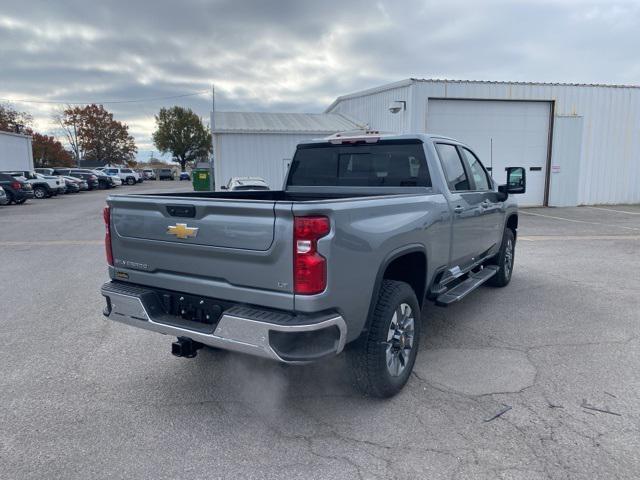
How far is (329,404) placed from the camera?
3.61 metres

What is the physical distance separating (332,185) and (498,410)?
2669 millimetres

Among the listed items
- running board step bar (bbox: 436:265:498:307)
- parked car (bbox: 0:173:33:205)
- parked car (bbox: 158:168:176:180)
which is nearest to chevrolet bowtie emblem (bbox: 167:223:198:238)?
running board step bar (bbox: 436:265:498:307)

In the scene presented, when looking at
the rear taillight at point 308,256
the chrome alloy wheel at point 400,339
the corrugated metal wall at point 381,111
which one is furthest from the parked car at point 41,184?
the rear taillight at point 308,256

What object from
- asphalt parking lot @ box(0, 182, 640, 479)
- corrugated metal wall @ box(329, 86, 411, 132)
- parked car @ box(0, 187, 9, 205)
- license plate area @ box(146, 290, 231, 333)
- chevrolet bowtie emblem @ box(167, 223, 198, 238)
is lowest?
asphalt parking lot @ box(0, 182, 640, 479)

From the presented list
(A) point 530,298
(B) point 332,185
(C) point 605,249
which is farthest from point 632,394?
(C) point 605,249

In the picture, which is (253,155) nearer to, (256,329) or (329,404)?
(329,404)

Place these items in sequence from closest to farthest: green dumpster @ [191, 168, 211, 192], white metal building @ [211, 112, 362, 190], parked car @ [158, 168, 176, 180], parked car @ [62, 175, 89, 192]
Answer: white metal building @ [211, 112, 362, 190] → green dumpster @ [191, 168, 211, 192] → parked car @ [62, 175, 89, 192] → parked car @ [158, 168, 176, 180]

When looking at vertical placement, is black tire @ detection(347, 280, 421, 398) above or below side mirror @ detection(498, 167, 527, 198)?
below

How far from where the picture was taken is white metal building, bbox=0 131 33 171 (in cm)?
3171

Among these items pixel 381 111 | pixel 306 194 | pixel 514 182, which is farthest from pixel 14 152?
pixel 514 182

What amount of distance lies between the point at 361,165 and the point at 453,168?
942 millimetres

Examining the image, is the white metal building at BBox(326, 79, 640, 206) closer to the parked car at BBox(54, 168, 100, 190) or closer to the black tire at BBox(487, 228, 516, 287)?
the black tire at BBox(487, 228, 516, 287)

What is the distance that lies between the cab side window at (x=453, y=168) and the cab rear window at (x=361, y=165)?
29 centimetres

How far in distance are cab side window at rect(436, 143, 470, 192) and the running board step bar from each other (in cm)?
98
